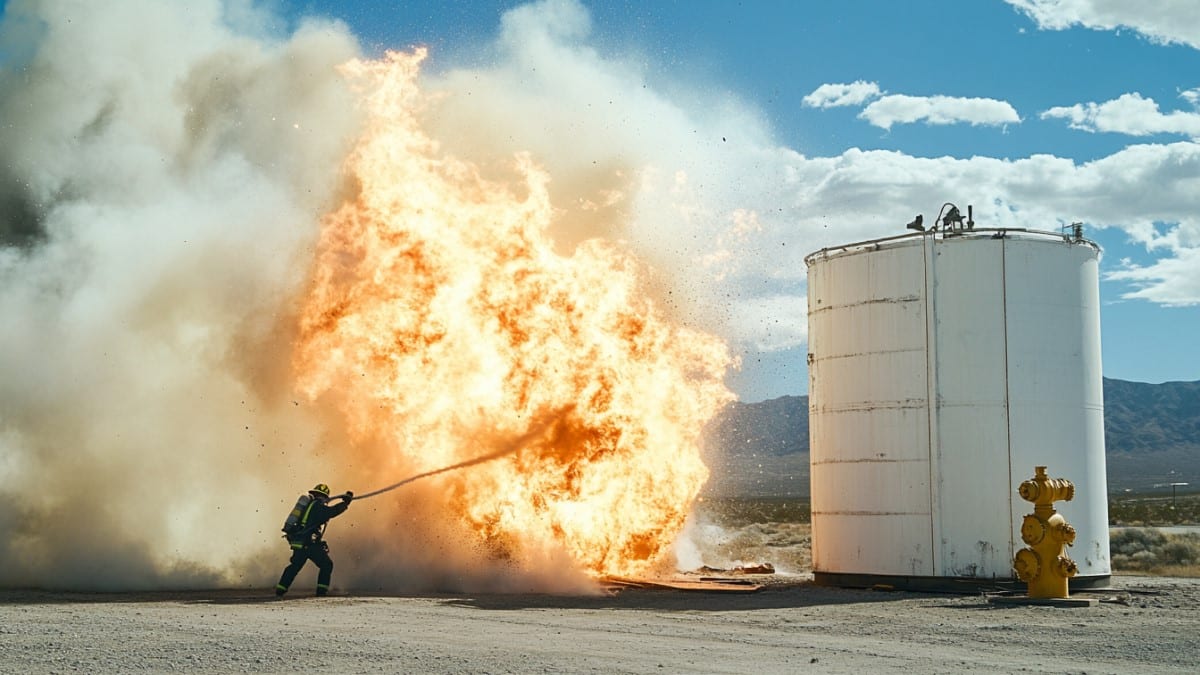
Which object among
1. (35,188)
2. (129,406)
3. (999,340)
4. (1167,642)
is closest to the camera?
(1167,642)

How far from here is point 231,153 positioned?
1248 inches

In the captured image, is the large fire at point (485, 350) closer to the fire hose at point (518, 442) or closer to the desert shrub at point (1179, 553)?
the fire hose at point (518, 442)

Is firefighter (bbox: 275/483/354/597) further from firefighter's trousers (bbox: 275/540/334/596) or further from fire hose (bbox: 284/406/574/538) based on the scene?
fire hose (bbox: 284/406/574/538)

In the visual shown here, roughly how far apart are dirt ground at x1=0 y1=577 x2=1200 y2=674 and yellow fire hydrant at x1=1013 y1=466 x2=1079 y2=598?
0.94 meters

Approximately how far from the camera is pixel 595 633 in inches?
680

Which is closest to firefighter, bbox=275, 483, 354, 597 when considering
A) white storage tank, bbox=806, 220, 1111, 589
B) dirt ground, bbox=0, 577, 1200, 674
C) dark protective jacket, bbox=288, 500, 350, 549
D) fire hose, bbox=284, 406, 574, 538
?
dark protective jacket, bbox=288, 500, 350, 549

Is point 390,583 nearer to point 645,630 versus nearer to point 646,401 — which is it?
point 646,401

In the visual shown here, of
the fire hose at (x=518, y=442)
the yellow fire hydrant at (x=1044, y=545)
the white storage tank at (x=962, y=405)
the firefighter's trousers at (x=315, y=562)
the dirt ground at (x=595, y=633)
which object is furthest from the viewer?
the fire hose at (x=518, y=442)

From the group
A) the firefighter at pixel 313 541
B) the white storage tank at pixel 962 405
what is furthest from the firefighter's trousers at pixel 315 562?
the white storage tank at pixel 962 405

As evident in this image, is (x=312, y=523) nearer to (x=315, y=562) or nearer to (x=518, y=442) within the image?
(x=315, y=562)

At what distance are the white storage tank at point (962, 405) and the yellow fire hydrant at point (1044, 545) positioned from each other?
52.8 inches

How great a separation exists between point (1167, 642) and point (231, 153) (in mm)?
25545

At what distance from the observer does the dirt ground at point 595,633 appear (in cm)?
1388

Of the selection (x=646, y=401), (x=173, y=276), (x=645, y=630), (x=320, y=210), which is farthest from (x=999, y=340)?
(x=173, y=276)
